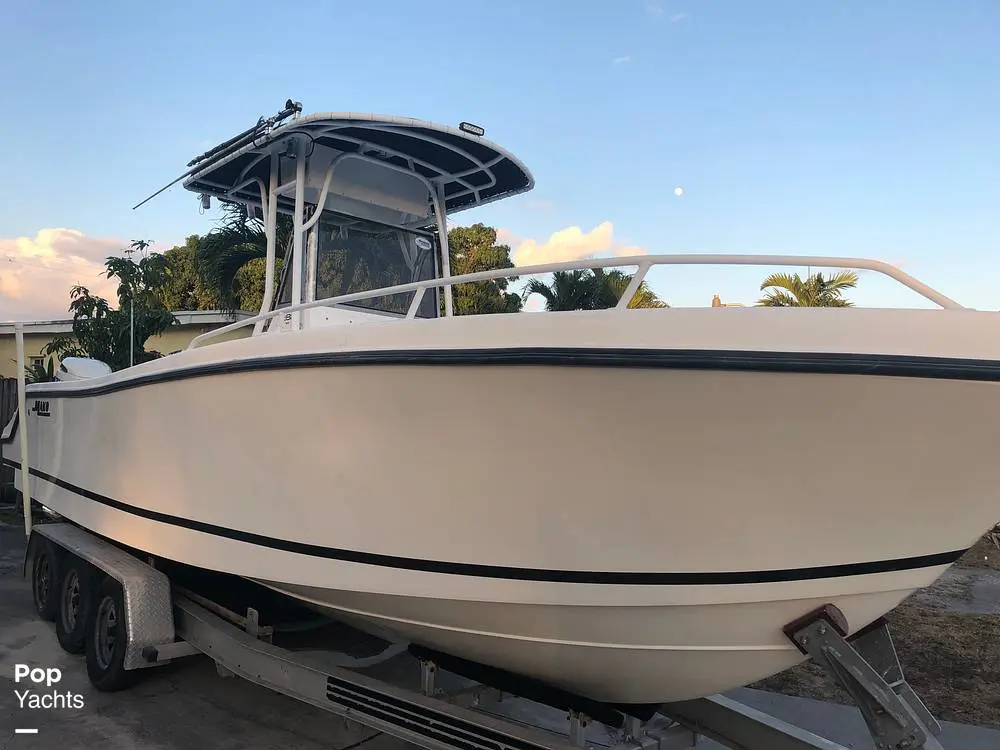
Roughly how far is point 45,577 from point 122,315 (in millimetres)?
5295

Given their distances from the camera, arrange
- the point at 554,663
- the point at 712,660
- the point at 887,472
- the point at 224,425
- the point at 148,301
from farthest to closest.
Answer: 1. the point at 148,301
2. the point at 224,425
3. the point at 554,663
4. the point at 712,660
5. the point at 887,472

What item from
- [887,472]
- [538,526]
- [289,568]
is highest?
[887,472]

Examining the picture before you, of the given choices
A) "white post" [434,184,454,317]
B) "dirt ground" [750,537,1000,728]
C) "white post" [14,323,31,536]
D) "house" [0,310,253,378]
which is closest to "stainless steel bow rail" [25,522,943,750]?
"white post" [14,323,31,536]

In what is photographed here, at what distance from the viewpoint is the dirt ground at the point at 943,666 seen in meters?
3.71

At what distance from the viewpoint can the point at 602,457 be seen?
81.1 inches

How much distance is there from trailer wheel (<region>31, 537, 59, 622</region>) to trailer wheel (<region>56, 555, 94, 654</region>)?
170mm

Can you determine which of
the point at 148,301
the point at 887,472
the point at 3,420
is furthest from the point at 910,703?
the point at 3,420

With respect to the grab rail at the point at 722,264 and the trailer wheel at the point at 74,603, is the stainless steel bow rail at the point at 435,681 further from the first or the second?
the grab rail at the point at 722,264

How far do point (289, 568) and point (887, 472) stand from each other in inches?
77.6

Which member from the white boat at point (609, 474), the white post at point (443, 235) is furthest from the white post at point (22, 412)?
the white post at point (443, 235)

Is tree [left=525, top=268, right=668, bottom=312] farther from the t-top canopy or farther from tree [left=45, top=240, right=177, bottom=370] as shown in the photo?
the t-top canopy

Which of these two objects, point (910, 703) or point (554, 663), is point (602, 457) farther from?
point (910, 703)

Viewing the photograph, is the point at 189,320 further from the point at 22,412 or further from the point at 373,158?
the point at 373,158

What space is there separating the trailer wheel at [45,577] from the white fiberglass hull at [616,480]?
278cm
